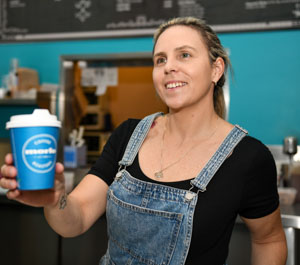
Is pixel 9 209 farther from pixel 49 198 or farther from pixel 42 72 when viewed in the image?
pixel 49 198

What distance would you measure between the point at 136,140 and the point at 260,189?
0.45m

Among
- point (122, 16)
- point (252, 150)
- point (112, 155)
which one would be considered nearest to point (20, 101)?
point (122, 16)

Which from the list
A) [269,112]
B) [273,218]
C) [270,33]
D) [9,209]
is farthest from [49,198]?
[270,33]

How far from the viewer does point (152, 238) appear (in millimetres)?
1028

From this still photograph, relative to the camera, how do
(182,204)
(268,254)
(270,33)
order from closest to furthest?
(182,204) < (268,254) < (270,33)

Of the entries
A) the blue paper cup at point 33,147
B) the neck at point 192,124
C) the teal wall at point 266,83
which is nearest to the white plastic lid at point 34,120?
the blue paper cup at point 33,147

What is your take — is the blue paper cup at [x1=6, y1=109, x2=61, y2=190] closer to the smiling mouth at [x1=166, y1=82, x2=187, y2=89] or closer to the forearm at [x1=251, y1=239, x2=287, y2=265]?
the smiling mouth at [x1=166, y1=82, x2=187, y2=89]

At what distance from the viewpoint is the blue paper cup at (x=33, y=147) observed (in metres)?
0.64

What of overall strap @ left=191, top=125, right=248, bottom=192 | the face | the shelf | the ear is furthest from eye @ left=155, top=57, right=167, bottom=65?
the shelf

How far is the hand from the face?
1.61 feet

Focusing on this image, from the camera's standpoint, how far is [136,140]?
1194 millimetres

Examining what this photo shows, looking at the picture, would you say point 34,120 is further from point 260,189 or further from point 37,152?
point 260,189

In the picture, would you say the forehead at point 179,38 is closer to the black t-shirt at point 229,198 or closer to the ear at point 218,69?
the ear at point 218,69

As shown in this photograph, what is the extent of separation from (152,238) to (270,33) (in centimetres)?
173
